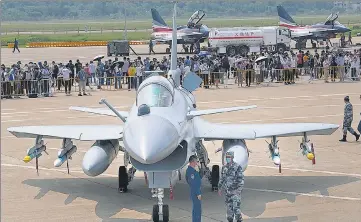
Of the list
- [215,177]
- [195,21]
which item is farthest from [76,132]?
[195,21]

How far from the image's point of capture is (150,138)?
49.4ft

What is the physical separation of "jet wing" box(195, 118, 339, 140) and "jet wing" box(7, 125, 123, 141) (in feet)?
6.80

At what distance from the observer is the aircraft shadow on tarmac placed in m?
16.9

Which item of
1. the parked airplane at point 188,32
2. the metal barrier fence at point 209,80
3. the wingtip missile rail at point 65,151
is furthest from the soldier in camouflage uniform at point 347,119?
the parked airplane at point 188,32

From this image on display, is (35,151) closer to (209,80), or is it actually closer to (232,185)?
(232,185)

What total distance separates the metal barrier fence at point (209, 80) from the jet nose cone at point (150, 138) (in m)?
22.6

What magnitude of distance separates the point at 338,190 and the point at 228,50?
4838cm

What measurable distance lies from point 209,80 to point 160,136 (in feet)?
88.3

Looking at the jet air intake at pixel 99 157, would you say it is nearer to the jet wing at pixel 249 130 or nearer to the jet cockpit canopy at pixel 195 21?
the jet wing at pixel 249 130

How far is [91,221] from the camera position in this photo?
53.1ft

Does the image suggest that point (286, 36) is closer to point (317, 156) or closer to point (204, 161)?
point (317, 156)

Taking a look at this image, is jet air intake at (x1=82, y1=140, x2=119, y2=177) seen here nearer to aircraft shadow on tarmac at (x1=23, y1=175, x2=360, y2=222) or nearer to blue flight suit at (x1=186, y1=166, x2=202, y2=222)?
aircraft shadow on tarmac at (x1=23, y1=175, x2=360, y2=222)

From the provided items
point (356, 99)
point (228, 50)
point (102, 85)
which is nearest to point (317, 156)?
point (356, 99)

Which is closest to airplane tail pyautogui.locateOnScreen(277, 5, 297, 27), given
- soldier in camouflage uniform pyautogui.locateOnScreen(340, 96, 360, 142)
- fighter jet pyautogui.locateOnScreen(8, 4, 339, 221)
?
soldier in camouflage uniform pyautogui.locateOnScreen(340, 96, 360, 142)
